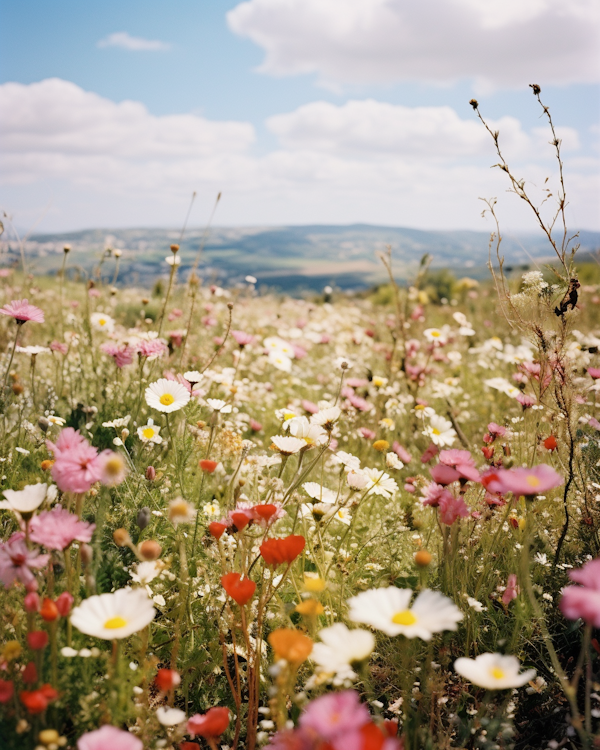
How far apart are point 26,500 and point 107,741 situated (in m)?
0.55

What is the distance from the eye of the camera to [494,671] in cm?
104

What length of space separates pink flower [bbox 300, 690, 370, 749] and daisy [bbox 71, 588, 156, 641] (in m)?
0.40

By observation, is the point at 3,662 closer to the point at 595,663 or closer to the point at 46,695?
the point at 46,695

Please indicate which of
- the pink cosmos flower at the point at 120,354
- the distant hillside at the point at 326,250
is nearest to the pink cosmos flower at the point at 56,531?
the pink cosmos flower at the point at 120,354

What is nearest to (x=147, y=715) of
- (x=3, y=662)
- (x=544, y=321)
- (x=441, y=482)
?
(x=3, y=662)

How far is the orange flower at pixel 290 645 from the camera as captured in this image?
3.14 feet

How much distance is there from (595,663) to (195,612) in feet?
4.12

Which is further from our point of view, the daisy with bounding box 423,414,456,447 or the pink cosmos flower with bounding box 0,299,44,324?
the daisy with bounding box 423,414,456,447

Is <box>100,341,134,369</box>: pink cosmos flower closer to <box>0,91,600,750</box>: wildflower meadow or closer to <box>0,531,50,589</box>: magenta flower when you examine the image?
<box>0,91,600,750</box>: wildflower meadow

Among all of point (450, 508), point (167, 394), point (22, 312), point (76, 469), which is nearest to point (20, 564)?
point (76, 469)

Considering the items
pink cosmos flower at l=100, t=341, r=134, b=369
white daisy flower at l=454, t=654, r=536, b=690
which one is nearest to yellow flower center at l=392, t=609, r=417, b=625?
white daisy flower at l=454, t=654, r=536, b=690

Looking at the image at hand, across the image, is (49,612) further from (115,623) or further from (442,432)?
(442,432)

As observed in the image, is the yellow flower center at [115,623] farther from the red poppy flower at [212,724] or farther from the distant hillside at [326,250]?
the distant hillside at [326,250]

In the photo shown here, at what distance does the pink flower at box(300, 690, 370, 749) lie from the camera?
76 centimetres
